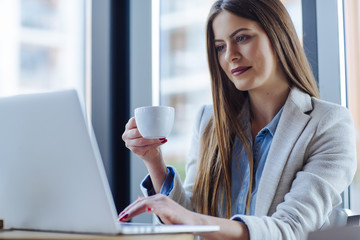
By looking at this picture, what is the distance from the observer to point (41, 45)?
239cm

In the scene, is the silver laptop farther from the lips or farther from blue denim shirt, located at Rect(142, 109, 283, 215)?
the lips

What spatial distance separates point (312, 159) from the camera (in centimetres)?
142

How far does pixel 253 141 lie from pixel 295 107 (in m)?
0.22

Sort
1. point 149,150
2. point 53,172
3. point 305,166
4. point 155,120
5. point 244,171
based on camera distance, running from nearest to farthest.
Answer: point 53,172
point 155,120
point 305,166
point 149,150
point 244,171

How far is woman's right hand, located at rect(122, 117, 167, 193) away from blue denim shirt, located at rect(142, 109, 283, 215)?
3 centimetres

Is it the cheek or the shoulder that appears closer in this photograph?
the shoulder

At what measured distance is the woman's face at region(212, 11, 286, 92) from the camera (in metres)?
1.56

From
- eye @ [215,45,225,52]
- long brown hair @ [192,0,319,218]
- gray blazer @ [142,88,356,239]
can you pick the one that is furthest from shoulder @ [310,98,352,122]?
eye @ [215,45,225,52]

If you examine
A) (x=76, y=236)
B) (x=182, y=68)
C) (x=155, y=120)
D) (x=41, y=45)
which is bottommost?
(x=76, y=236)

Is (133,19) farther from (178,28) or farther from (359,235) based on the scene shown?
(359,235)

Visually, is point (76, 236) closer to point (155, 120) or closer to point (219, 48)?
point (155, 120)

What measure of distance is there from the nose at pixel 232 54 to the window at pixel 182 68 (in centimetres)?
60

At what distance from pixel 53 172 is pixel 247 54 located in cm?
85

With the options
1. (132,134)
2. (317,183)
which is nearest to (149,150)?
(132,134)
